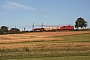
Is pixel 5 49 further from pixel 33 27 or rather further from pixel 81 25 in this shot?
pixel 81 25

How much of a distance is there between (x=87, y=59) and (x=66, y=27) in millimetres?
111561

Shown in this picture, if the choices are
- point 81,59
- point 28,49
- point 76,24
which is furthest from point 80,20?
point 81,59

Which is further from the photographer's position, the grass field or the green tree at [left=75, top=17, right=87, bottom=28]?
the green tree at [left=75, top=17, right=87, bottom=28]

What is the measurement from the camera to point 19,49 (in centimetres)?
3325

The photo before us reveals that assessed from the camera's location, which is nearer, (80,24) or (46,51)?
(46,51)

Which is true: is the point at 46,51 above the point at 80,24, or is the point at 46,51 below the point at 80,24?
below

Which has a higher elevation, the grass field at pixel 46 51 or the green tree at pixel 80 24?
the green tree at pixel 80 24

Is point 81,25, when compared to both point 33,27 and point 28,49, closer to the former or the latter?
point 33,27

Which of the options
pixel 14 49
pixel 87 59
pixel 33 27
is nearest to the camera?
pixel 87 59

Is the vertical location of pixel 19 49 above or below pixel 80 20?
below

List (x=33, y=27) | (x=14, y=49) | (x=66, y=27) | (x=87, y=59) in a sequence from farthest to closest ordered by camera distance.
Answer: (x=33, y=27)
(x=66, y=27)
(x=14, y=49)
(x=87, y=59)

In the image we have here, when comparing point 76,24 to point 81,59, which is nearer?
point 81,59

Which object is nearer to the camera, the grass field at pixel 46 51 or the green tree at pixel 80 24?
the grass field at pixel 46 51

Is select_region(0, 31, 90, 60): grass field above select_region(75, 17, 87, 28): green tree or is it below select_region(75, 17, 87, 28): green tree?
below
